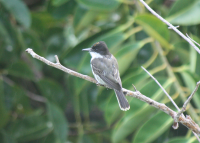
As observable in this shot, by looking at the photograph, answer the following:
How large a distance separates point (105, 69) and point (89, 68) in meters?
0.20

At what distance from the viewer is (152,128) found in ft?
9.25

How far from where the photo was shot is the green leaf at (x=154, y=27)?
294 cm

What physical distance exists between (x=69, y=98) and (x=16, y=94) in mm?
786

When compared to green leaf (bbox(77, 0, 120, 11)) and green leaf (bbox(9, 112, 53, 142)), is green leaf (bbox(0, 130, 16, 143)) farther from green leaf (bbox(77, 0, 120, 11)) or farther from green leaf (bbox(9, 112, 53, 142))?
green leaf (bbox(77, 0, 120, 11))

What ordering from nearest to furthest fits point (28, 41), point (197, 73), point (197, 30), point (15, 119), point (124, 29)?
1. point (197, 73)
2. point (124, 29)
3. point (197, 30)
4. point (28, 41)
5. point (15, 119)

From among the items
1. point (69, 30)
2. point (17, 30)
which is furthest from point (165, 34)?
point (17, 30)

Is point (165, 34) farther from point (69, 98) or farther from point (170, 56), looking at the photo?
point (69, 98)

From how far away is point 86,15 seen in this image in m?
3.69

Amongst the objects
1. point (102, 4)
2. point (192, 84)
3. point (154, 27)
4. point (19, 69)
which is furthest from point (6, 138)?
point (192, 84)

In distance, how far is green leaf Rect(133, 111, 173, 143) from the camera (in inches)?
110

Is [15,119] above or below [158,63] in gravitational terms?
above

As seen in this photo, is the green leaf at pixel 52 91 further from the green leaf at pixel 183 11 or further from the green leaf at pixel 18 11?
the green leaf at pixel 183 11

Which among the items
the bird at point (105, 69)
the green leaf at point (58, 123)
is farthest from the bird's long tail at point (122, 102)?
the green leaf at point (58, 123)

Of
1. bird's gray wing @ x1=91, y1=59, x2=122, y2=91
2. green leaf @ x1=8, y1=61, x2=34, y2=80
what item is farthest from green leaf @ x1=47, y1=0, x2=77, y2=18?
bird's gray wing @ x1=91, y1=59, x2=122, y2=91
